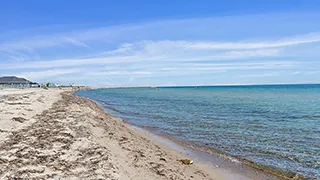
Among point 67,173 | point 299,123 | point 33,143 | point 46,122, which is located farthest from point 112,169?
point 299,123

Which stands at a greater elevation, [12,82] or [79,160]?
[12,82]

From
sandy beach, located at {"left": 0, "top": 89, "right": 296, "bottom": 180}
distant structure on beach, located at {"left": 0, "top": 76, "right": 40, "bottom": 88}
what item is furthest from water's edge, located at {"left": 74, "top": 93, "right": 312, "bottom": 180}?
distant structure on beach, located at {"left": 0, "top": 76, "right": 40, "bottom": 88}

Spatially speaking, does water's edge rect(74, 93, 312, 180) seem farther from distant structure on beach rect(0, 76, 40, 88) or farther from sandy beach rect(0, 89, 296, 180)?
distant structure on beach rect(0, 76, 40, 88)

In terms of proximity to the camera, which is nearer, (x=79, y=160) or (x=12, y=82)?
(x=79, y=160)

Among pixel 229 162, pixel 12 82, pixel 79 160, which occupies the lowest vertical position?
pixel 229 162

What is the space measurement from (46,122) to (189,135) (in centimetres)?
801

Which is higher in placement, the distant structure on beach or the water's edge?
the distant structure on beach

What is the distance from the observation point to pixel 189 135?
15.7 meters

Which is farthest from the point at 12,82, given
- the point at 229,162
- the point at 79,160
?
the point at 229,162

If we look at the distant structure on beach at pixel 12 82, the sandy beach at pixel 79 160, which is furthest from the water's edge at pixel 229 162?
the distant structure on beach at pixel 12 82

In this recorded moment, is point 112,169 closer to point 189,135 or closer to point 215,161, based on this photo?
point 215,161

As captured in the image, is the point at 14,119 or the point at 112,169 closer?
the point at 112,169

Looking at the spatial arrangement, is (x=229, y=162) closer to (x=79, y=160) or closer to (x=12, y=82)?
(x=79, y=160)

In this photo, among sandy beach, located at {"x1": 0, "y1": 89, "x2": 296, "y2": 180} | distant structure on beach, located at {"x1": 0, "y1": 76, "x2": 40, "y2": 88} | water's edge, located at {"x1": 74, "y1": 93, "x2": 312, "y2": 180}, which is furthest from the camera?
distant structure on beach, located at {"x1": 0, "y1": 76, "x2": 40, "y2": 88}
